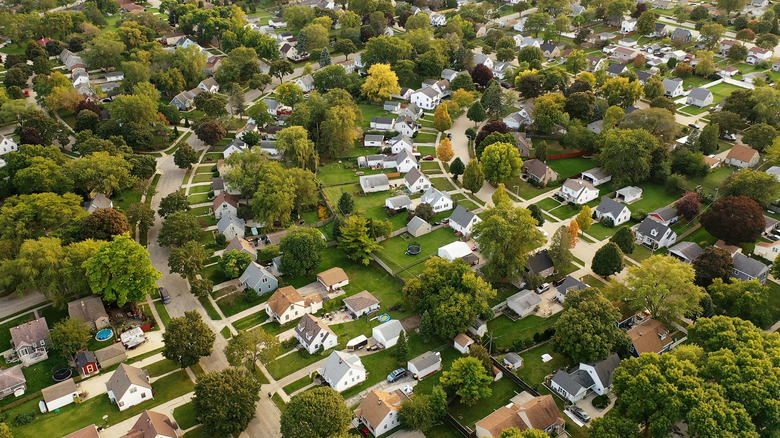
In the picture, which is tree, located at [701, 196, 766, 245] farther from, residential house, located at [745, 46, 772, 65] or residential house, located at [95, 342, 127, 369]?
residential house, located at [745, 46, 772, 65]

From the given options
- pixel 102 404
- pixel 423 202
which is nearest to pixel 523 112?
pixel 423 202

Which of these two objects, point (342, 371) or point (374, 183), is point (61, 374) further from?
point (374, 183)

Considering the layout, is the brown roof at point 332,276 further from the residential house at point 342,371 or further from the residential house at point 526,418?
the residential house at point 526,418

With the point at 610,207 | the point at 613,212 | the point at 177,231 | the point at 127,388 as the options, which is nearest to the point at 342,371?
the point at 127,388

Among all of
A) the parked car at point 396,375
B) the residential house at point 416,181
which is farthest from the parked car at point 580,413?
the residential house at point 416,181

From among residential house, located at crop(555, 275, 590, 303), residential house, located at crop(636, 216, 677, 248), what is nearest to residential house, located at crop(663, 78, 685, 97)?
residential house, located at crop(636, 216, 677, 248)

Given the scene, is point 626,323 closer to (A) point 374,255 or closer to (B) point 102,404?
(A) point 374,255

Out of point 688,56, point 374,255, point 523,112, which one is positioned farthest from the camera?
point 688,56

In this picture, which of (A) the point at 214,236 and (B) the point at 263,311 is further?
(A) the point at 214,236
